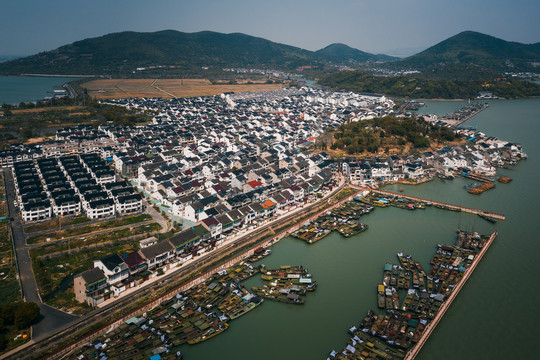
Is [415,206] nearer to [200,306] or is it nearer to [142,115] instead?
[200,306]

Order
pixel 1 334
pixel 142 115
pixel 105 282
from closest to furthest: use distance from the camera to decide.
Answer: pixel 1 334 → pixel 105 282 → pixel 142 115

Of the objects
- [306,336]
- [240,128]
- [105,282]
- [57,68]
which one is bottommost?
[306,336]

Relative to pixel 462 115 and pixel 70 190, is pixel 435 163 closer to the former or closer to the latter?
pixel 462 115

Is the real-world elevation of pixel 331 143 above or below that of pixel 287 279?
above

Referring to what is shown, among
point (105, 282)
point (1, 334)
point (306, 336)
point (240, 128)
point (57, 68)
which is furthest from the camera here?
point (57, 68)

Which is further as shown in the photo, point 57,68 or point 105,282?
point 57,68

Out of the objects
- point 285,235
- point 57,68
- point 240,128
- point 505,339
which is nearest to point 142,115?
point 240,128

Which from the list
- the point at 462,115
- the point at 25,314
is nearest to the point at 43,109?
the point at 25,314
